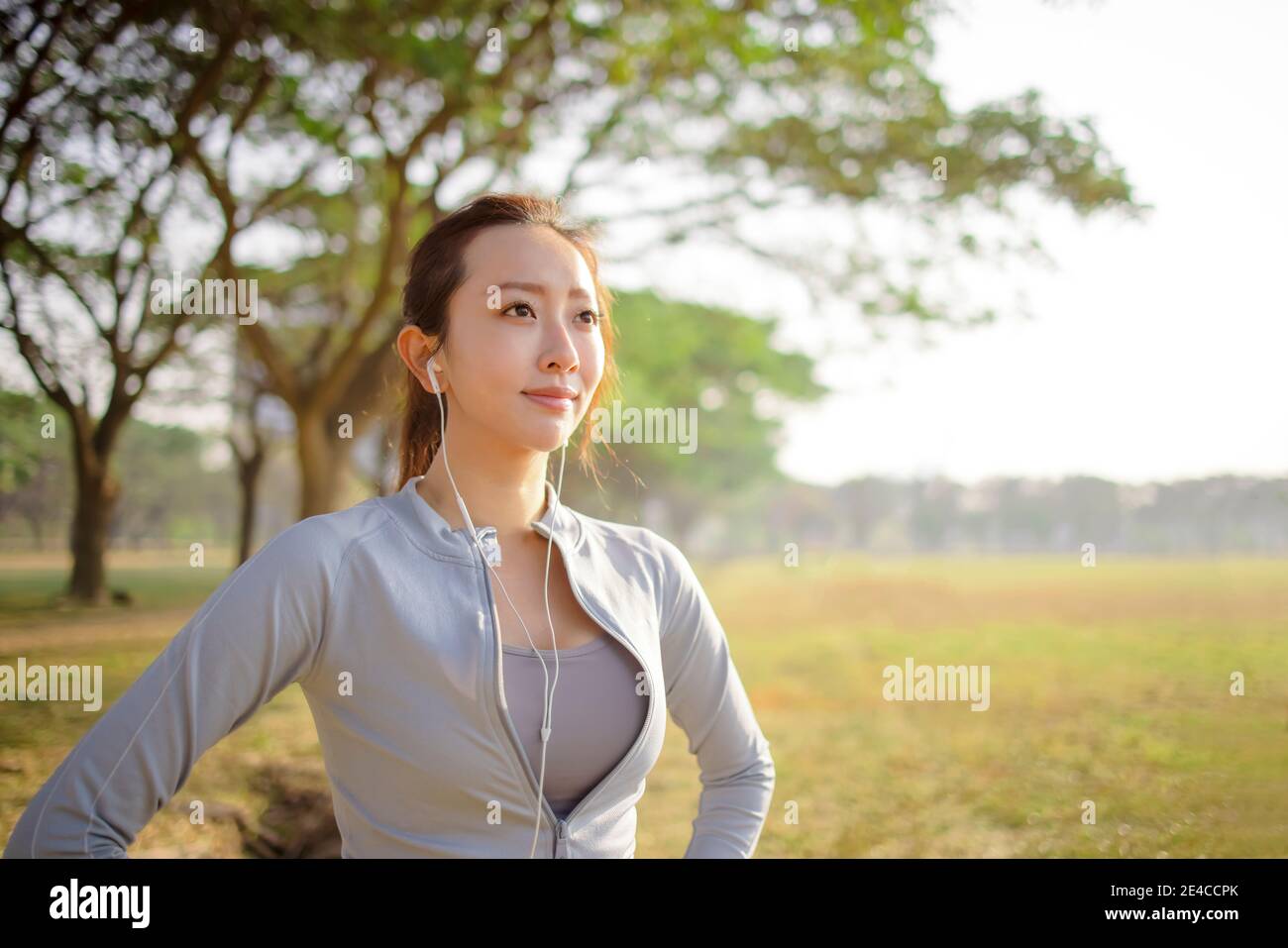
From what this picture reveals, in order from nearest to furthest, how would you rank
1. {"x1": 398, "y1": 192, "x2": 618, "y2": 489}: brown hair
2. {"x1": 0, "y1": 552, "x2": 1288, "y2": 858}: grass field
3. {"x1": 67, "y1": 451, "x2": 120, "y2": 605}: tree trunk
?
{"x1": 398, "y1": 192, "x2": 618, "y2": 489}: brown hair → {"x1": 0, "y1": 552, "x2": 1288, "y2": 858}: grass field → {"x1": 67, "y1": 451, "x2": 120, "y2": 605}: tree trunk

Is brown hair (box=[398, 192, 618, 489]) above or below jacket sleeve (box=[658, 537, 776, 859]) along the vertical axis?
above

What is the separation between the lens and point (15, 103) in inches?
252

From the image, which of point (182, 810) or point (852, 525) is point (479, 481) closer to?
point (182, 810)

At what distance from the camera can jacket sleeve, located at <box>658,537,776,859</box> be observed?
1.61 meters

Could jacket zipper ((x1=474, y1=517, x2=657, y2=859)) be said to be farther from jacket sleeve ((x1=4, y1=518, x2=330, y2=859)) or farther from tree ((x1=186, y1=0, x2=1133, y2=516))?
tree ((x1=186, y1=0, x2=1133, y2=516))

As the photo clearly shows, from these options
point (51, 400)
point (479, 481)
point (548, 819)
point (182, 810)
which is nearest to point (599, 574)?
point (479, 481)

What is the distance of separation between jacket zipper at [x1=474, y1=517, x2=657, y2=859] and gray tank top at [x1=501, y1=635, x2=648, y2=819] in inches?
0.5

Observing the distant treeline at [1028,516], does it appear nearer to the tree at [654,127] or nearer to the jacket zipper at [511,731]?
the tree at [654,127]

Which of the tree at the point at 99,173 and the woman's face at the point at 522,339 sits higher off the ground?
the tree at the point at 99,173

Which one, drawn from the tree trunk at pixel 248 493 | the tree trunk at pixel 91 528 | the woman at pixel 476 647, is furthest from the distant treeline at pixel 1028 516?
the tree trunk at pixel 248 493

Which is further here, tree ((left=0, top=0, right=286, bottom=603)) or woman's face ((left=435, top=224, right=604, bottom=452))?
tree ((left=0, top=0, right=286, bottom=603))

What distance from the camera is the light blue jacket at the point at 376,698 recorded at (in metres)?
1.17

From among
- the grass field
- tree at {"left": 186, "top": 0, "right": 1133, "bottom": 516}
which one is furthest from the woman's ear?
tree at {"left": 186, "top": 0, "right": 1133, "bottom": 516}

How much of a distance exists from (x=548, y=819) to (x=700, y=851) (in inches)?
12.7
